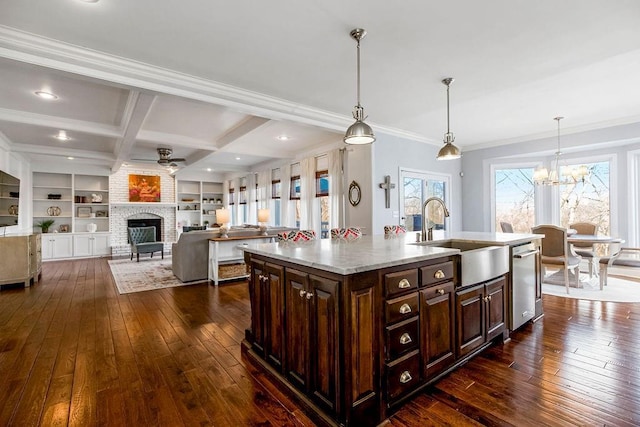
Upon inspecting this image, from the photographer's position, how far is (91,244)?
28.3ft

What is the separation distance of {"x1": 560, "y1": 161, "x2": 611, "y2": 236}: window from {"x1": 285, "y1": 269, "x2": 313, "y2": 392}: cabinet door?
6.41 m

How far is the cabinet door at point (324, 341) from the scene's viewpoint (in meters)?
1.68

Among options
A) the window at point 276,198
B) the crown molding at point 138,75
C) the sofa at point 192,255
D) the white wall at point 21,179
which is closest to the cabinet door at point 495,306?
the crown molding at point 138,75

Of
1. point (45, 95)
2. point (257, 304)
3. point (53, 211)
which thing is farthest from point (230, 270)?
point (53, 211)

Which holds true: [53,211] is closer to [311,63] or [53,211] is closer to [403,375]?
[311,63]

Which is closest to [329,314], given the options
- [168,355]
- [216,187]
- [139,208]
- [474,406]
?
[474,406]

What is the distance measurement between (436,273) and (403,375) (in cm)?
68

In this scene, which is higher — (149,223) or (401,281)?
(149,223)

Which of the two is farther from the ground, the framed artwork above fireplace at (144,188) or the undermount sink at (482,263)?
the framed artwork above fireplace at (144,188)

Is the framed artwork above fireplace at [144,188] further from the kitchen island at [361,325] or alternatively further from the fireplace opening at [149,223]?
the kitchen island at [361,325]

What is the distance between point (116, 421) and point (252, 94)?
3431 millimetres

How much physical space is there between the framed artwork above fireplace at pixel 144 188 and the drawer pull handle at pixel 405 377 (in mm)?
10134

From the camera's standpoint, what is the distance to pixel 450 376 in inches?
88.1

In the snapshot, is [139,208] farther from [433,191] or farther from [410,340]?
[410,340]
